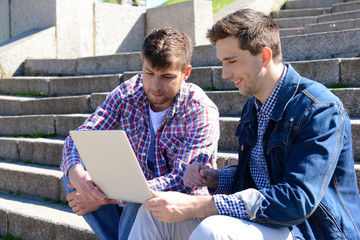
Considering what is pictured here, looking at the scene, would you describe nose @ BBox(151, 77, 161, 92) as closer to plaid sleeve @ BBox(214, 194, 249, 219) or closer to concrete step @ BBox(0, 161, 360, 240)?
plaid sleeve @ BBox(214, 194, 249, 219)

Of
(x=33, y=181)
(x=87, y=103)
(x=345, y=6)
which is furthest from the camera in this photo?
(x=345, y=6)

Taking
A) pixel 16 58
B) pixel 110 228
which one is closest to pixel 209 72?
pixel 110 228

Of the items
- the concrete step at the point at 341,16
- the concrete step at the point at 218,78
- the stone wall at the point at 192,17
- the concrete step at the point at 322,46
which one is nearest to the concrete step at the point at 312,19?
the concrete step at the point at 341,16

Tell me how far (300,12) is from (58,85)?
15.3 feet

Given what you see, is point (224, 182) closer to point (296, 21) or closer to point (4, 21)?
point (296, 21)

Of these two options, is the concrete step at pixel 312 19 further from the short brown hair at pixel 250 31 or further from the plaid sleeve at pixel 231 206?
the plaid sleeve at pixel 231 206

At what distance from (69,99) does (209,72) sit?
6.00ft

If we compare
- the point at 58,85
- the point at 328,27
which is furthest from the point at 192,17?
the point at 58,85

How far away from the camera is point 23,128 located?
212 inches

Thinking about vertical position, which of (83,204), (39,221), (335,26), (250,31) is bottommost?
(39,221)

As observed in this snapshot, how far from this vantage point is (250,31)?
82.7 inches

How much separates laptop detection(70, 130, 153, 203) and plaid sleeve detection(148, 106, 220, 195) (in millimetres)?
224

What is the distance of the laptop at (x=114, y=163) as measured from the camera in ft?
6.26

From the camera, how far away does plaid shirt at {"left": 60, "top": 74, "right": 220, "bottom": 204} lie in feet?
7.86
